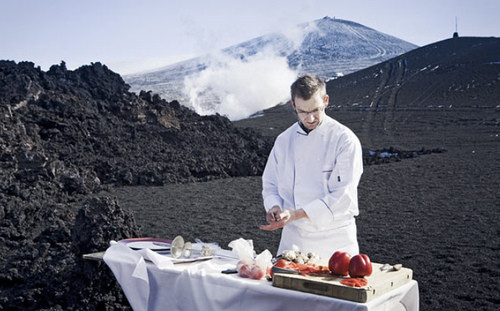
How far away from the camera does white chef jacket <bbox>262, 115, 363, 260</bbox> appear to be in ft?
11.4

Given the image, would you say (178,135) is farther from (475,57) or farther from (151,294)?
(475,57)

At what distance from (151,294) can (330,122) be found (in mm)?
1544

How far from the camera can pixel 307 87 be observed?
3.28 metres

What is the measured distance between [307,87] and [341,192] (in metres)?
0.68

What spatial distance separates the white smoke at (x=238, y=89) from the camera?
47281 mm

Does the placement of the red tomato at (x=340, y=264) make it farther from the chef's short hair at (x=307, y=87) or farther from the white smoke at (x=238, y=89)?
the white smoke at (x=238, y=89)

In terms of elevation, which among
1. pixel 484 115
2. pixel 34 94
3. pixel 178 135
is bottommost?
pixel 484 115

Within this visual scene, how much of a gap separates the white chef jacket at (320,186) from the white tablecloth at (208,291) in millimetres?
530

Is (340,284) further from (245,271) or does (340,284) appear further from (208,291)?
(208,291)

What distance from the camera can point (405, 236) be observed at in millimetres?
8727

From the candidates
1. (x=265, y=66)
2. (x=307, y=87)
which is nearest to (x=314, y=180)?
(x=307, y=87)

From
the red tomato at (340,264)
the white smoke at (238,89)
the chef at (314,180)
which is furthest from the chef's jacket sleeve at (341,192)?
the white smoke at (238,89)

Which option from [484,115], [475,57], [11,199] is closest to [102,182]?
[11,199]

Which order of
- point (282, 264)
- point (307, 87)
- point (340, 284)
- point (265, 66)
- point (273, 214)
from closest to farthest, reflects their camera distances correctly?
1. point (340, 284)
2. point (282, 264)
3. point (307, 87)
4. point (273, 214)
5. point (265, 66)
